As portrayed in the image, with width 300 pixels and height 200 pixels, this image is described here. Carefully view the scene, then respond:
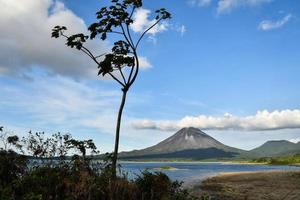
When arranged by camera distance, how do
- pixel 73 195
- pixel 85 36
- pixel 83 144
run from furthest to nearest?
pixel 85 36, pixel 83 144, pixel 73 195

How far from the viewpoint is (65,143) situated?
14.6m

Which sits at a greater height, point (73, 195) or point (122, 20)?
point (122, 20)

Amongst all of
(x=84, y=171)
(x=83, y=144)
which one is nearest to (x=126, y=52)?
(x=83, y=144)

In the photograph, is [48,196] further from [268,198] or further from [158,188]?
[268,198]

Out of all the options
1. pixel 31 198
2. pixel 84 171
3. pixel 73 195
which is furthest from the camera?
pixel 84 171

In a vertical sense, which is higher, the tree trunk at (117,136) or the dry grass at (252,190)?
the tree trunk at (117,136)

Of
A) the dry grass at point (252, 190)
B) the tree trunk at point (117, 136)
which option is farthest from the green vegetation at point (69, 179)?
the dry grass at point (252, 190)

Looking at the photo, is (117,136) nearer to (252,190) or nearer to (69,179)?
(69,179)

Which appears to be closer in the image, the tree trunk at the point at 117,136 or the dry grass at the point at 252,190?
the tree trunk at the point at 117,136

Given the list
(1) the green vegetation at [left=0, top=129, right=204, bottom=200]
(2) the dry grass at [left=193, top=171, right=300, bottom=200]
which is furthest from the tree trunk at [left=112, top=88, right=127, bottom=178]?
(2) the dry grass at [left=193, top=171, right=300, bottom=200]

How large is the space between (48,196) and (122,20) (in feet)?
27.6

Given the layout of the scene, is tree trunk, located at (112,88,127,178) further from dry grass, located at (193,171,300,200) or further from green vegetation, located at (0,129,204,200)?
dry grass, located at (193,171,300,200)

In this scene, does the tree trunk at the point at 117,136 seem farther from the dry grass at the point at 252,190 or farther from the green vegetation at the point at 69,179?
the dry grass at the point at 252,190

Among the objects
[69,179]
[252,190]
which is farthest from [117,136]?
[252,190]
